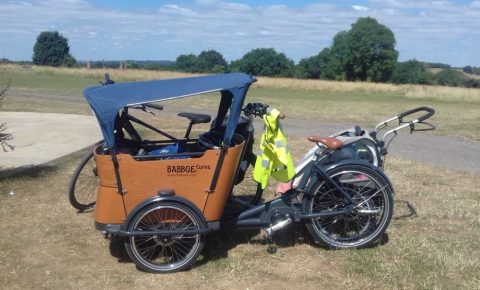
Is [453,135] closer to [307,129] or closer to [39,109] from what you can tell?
[307,129]

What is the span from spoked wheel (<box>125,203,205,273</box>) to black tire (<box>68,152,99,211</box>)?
→ 1.62m

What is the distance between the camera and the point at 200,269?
4.72 m

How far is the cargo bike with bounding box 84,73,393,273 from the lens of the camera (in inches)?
180

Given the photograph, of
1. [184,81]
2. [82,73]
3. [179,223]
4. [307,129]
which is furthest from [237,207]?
[82,73]

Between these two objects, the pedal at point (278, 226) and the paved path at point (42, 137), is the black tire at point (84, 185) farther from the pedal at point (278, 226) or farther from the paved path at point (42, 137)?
the pedal at point (278, 226)

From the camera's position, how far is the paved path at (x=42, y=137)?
28.0 ft

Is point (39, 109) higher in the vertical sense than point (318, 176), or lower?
lower

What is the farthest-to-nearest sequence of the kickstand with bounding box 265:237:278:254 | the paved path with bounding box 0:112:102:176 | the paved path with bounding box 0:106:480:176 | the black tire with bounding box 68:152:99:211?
the paved path with bounding box 0:106:480:176 → the paved path with bounding box 0:112:102:176 → the black tire with bounding box 68:152:99:211 → the kickstand with bounding box 265:237:278:254

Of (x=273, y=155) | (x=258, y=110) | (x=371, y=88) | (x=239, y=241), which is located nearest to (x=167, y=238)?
(x=239, y=241)

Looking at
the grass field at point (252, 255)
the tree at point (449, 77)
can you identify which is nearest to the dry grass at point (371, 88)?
the grass field at point (252, 255)

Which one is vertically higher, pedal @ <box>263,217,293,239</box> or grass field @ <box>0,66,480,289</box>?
pedal @ <box>263,217,293,239</box>

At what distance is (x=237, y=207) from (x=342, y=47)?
81294 mm

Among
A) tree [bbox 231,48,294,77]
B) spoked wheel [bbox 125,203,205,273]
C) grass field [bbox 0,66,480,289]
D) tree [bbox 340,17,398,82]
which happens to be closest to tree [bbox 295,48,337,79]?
tree [bbox 340,17,398,82]

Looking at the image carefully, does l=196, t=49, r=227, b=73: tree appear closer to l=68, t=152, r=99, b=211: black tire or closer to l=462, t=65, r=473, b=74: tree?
l=462, t=65, r=473, b=74: tree
